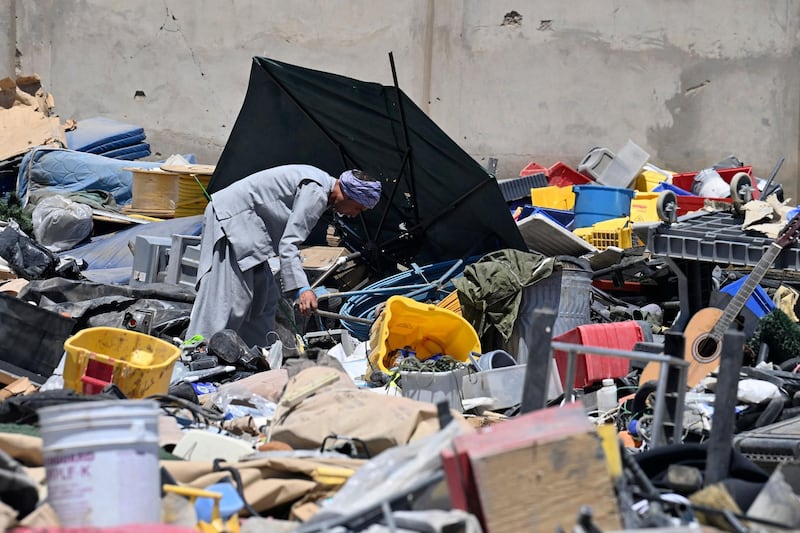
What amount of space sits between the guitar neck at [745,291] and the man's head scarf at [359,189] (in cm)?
197

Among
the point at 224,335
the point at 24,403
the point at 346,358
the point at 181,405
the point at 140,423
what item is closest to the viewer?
the point at 140,423

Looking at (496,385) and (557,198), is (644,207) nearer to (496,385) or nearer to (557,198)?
(557,198)

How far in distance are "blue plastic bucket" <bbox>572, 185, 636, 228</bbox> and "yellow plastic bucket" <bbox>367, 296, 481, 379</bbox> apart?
3.26m

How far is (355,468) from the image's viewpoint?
350cm

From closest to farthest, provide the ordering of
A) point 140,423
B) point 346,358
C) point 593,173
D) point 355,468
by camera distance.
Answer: point 140,423
point 355,468
point 346,358
point 593,173

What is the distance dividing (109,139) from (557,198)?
15.1 ft

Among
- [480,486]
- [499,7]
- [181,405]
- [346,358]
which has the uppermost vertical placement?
[499,7]

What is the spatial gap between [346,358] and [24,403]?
2.70 metres

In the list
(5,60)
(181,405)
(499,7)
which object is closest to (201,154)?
Result: (5,60)

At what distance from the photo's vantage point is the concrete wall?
12.6 meters

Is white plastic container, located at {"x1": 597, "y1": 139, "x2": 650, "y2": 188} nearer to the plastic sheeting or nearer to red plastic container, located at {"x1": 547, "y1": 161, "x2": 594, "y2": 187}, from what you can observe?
red plastic container, located at {"x1": 547, "y1": 161, "x2": 594, "y2": 187}

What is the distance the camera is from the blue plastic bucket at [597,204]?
9.34 meters

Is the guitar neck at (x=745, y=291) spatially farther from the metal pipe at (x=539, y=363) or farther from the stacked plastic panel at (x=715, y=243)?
the metal pipe at (x=539, y=363)

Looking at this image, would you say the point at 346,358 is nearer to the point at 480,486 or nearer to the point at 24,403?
the point at 24,403
